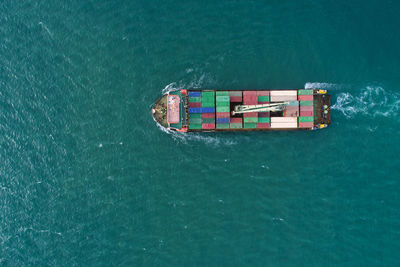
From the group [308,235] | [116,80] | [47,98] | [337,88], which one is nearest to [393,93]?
[337,88]

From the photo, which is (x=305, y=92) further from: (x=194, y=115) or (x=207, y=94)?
(x=194, y=115)

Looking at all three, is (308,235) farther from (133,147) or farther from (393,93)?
(133,147)

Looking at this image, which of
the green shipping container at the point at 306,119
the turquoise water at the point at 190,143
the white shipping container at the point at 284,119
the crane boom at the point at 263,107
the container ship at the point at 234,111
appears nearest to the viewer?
the crane boom at the point at 263,107

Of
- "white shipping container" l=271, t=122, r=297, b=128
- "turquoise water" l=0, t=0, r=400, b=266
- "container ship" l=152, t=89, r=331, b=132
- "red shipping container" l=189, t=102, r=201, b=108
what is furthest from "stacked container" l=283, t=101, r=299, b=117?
"red shipping container" l=189, t=102, r=201, b=108

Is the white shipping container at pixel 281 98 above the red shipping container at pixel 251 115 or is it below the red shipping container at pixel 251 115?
above

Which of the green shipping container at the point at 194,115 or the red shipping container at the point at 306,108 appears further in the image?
the red shipping container at the point at 306,108

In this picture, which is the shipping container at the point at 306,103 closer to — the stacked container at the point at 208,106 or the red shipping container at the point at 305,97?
the red shipping container at the point at 305,97

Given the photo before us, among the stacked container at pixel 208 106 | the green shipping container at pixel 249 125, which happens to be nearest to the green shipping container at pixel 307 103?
the green shipping container at pixel 249 125
